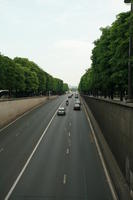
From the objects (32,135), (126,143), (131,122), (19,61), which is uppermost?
(19,61)

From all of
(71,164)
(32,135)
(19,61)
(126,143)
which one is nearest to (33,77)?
(19,61)

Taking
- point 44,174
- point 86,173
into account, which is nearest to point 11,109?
point 44,174

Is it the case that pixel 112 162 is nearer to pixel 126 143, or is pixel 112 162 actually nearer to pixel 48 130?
pixel 126 143

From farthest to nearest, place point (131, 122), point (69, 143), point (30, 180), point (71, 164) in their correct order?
point (69, 143) < point (71, 164) < point (30, 180) < point (131, 122)

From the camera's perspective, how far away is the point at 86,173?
22562 millimetres

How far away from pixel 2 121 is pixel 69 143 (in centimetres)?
1814

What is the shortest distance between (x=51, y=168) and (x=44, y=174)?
1.76 meters

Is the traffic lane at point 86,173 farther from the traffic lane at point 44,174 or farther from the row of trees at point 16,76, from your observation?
the row of trees at point 16,76

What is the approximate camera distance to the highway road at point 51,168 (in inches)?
720

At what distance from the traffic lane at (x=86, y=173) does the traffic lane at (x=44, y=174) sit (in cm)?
89

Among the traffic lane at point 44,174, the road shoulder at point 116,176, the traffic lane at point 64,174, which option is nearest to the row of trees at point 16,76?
the traffic lane at point 44,174

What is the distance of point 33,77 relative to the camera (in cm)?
11362

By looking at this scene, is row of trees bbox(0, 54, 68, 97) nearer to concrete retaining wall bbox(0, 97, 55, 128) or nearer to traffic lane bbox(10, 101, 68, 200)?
concrete retaining wall bbox(0, 97, 55, 128)

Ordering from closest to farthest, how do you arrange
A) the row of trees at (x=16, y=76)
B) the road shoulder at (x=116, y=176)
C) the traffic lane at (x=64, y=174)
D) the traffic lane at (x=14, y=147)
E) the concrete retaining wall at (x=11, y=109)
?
the road shoulder at (x=116, y=176)
the traffic lane at (x=64, y=174)
the traffic lane at (x=14, y=147)
the concrete retaining wall at (x=11, y=109)
the row of trees at (x=16, y=76)
